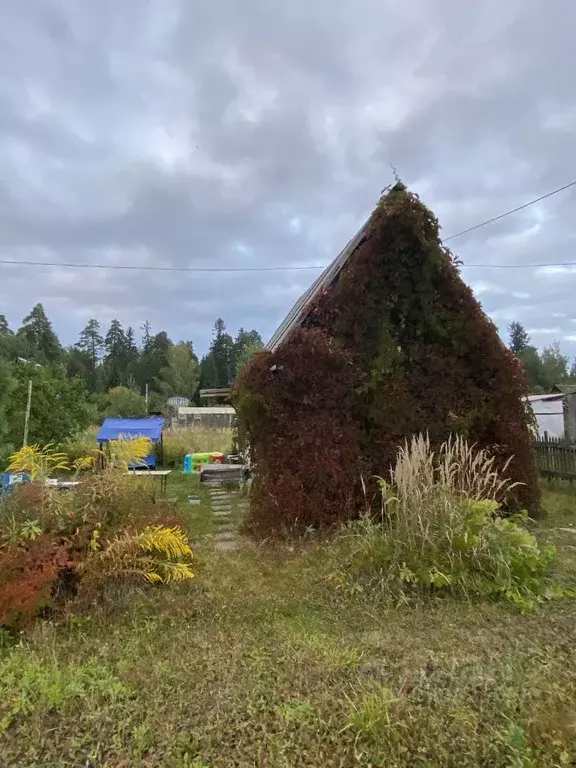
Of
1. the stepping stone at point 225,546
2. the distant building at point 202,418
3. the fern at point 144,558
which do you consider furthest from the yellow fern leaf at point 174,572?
the distant building at point 202,418

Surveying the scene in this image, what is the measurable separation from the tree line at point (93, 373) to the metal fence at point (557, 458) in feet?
20.6

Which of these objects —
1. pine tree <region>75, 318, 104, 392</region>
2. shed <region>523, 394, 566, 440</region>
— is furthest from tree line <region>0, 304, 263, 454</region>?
shed <region>523, 394, 566, 440</region>

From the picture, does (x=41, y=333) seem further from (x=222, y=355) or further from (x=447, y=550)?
(x=447, y=550)

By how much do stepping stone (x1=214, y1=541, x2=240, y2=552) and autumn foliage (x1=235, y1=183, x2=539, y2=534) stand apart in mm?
358

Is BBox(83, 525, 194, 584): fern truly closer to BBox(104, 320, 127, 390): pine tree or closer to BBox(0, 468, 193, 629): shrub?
BBox(0, 468, 193, 629): shrub

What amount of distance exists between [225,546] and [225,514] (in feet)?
7.31

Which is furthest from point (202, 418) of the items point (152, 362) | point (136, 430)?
point (152, 362)

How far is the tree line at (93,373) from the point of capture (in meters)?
13.3

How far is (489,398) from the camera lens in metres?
6.88

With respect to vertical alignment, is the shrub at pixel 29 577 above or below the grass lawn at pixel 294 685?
above

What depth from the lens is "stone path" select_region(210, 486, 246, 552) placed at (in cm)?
635

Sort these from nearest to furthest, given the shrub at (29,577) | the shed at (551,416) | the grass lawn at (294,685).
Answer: the grass lawn at (294,685) → the shrub at (29,577) → the shed at (551,416)

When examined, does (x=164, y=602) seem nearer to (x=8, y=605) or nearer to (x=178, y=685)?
(x=8, y=605)

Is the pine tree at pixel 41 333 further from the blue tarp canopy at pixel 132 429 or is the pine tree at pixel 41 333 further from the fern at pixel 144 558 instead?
the fern at pixel 144 558
